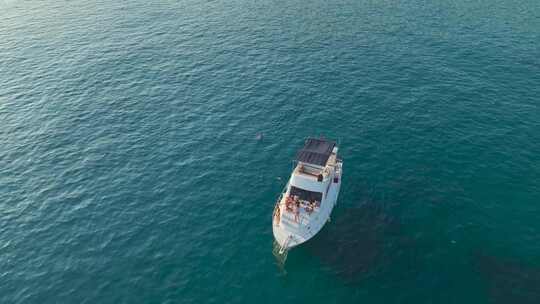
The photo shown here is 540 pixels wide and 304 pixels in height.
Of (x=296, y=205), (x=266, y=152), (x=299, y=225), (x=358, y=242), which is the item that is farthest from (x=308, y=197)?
(x=266, y=152)

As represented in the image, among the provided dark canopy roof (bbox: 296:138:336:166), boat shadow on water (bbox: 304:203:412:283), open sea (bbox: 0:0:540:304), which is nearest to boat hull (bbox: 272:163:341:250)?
boat shadow on water (bbox: 304:203:412:283)

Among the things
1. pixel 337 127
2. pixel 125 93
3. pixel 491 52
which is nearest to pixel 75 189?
pixel 125 93

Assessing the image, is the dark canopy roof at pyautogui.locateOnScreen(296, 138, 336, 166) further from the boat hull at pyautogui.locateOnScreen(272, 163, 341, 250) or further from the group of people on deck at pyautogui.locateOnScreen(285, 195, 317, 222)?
the group of people on deck at pyautogui.locateOnScreen(285, 195, 317, 222)

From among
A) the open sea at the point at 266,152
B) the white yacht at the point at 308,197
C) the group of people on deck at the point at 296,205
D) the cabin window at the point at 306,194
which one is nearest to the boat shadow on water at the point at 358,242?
the open sea at the point at 266,152

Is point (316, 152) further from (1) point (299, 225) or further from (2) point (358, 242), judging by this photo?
(2) point (358, 242)

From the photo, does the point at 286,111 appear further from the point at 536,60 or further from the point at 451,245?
the point at 536,60

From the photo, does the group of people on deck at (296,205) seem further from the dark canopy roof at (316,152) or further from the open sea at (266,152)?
the dark canopy roof at (316,152)

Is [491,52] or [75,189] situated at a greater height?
[491,52]
